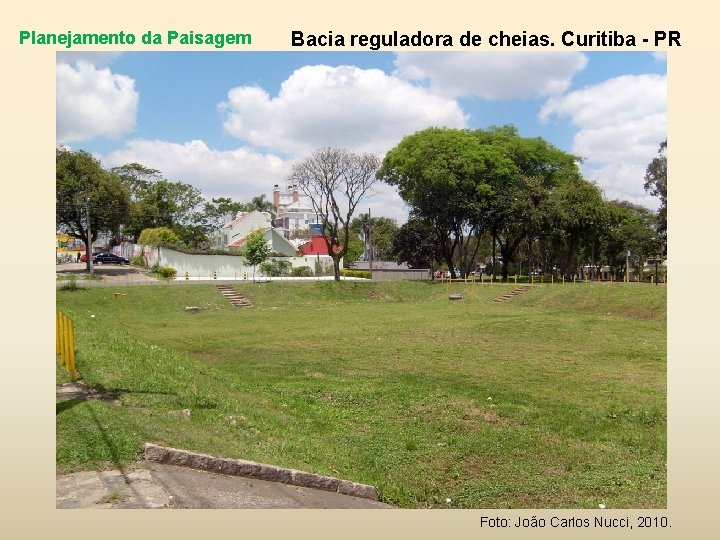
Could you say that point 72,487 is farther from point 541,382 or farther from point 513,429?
point 541,382

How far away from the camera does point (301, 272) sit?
50.3 meters

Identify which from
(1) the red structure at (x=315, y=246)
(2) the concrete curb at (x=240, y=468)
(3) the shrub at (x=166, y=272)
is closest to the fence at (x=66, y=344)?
(2) the concrete curb at (x=240, y=468)

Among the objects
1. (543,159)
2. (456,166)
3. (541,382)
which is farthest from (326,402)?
(543,159)

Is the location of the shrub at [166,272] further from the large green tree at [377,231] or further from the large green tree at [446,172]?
the large green tree at [377,231]

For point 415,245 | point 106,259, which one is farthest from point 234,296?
point 415,245

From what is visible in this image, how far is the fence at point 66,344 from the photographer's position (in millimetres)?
8891

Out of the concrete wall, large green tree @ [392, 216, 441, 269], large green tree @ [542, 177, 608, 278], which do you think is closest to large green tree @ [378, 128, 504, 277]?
large green tree @ [542, 177, 608, 278]

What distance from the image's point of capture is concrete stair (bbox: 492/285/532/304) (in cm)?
3671

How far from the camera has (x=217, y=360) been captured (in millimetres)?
14875

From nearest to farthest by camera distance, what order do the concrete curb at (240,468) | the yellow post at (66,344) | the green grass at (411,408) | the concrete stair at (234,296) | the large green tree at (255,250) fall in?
the concrete curb at (240,468) → the green grass at (411,408) → the yellow post at (66,344) → the concrete stair at (234,296) → the large green tree at (255,250)

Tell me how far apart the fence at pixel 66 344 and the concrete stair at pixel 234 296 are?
76.6 feet

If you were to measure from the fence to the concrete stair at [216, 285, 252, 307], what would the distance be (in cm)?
2335

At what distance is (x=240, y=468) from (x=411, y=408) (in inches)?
174

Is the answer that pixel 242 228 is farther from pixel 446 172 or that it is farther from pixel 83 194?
pixel 446 172
